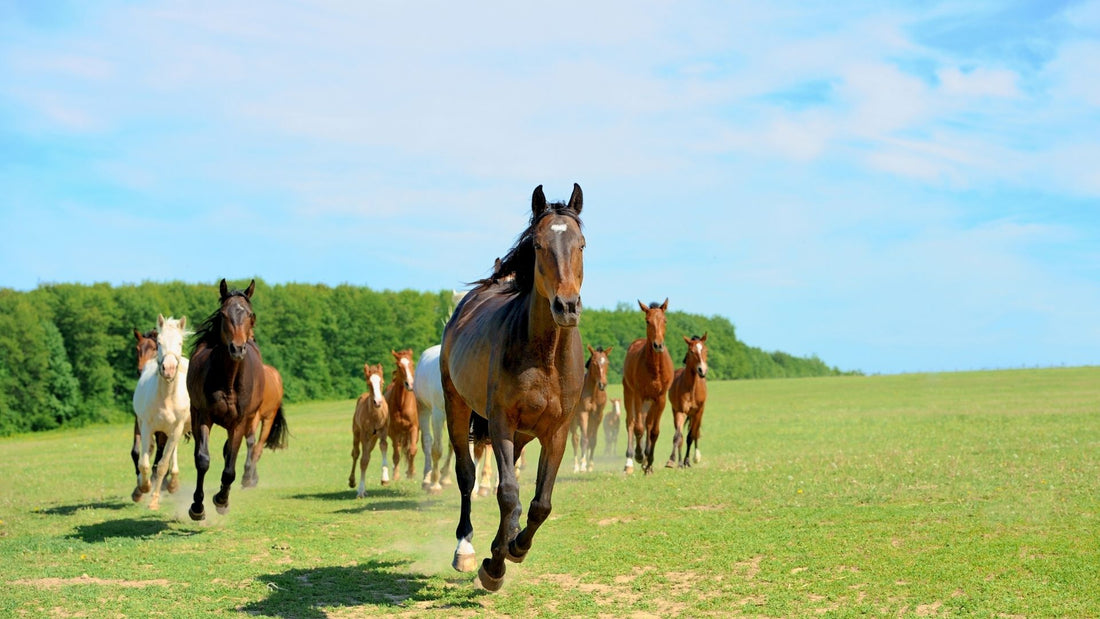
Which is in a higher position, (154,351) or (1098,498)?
(154,351)

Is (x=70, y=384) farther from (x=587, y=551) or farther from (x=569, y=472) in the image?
(x=587, y=551)

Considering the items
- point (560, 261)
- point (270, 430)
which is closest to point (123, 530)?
point (270, 430)

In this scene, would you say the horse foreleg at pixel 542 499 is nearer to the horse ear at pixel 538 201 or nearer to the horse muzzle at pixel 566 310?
the horse muzzle at pixel 566 310

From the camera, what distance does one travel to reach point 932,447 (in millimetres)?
19500

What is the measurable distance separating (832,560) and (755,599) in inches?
52.7

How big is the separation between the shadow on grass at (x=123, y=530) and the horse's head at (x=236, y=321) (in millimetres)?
2697

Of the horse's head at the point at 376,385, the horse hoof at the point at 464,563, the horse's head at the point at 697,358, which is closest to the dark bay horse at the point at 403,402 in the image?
the horse's head at the point at 376,385

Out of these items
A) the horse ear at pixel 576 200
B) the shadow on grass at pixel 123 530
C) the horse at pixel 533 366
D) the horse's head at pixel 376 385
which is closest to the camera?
the horse at pixel 533 366

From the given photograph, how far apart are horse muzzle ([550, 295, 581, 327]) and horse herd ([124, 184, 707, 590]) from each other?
11mm

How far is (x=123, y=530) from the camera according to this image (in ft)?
40.6

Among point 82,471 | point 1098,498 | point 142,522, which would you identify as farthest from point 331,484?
point 1098,498

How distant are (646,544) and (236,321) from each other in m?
5.40

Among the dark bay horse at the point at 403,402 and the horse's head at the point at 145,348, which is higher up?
the horse's head at the point at 145,348

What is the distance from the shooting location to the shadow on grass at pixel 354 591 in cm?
806
